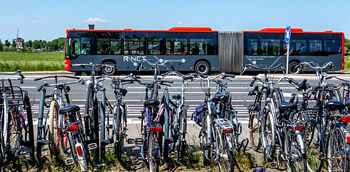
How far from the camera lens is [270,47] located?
76.2ft

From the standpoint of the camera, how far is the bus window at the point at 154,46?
890 inches

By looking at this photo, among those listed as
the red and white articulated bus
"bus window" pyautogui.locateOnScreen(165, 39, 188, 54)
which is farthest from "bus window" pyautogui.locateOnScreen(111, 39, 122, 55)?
"bus window" pyautogui.locateOnScreen(165, 39, 188, 54)

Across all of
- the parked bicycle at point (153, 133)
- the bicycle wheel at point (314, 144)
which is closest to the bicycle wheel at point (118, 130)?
the parked bicycle at point (153, 133)

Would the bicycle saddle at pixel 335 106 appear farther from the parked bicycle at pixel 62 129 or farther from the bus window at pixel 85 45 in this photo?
the bus window at pixel 85 45

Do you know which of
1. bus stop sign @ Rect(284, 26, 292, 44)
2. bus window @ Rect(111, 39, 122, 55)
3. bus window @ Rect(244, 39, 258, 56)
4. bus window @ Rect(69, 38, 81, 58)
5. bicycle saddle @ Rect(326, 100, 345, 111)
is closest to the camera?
bicycle saddle @ Rect(326, 100, 345, 111)

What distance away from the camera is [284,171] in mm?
4363

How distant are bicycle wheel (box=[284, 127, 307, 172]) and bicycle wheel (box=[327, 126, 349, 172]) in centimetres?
32

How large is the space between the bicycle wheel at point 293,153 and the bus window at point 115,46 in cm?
1921

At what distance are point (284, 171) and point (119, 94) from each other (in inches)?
92.2

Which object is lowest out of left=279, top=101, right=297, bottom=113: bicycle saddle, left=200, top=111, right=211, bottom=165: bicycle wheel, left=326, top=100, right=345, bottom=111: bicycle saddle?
left=200, top=111, right=211, bottom=165: bicycle wheel

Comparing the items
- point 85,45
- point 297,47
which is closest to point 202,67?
point 297,47

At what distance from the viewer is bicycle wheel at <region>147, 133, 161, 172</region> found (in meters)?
4.05

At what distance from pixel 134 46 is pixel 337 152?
19.5m

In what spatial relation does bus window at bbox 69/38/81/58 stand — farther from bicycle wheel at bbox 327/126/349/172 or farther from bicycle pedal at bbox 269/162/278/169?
bicycle wheel at bbox 327/126/349/172
